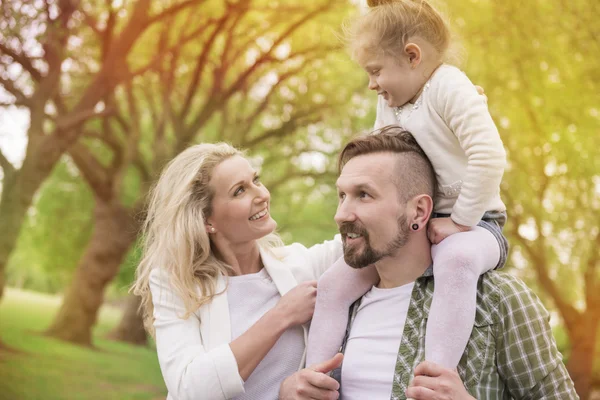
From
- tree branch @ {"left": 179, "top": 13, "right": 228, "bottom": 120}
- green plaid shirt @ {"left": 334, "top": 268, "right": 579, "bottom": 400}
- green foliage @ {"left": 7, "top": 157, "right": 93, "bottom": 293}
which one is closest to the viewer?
green plaid shirt @ {"left": 334, "top": 268, "right": 579, "bottom": 400}

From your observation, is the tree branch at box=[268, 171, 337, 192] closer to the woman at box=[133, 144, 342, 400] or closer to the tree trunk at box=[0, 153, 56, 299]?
the tree trunk at box=[0, 153, 56, 299]

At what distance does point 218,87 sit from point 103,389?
3.67m

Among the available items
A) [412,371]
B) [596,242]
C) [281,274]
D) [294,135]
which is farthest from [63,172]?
[412,371]

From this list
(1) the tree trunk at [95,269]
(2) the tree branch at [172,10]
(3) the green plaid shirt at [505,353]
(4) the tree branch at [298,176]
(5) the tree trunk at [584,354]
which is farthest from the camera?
(4) the tree branch at [298,176]

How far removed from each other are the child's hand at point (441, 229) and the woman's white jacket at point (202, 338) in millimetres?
522

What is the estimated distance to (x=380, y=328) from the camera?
69.0 inches

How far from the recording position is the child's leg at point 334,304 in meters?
1.78

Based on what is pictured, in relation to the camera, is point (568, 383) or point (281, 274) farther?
point (281, 274)

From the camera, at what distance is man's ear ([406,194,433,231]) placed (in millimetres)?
1696

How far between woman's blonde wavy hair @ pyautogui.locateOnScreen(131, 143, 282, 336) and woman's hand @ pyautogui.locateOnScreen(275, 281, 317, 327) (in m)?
0.24

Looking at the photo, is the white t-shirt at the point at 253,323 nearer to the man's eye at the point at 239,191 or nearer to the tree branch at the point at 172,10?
the man's eye at the point at 239,191

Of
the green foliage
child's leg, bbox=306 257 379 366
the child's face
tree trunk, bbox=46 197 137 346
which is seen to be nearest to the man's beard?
child's leg, bbox=306 257 379 366

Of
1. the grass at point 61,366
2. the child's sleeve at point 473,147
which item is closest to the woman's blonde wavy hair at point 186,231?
the child's sleeve at point 473,147

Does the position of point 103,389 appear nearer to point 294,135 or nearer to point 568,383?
point 294,135
